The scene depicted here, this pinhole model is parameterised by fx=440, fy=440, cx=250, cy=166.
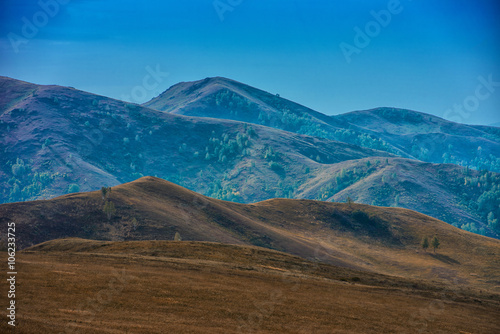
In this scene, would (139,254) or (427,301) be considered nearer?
(427,301)

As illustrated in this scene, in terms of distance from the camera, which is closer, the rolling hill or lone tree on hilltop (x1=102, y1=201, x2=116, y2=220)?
the rolling hill

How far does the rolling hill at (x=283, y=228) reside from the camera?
303ft

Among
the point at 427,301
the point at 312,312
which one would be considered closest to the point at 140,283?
the point at 312,312

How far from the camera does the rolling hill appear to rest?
9238 centimetres

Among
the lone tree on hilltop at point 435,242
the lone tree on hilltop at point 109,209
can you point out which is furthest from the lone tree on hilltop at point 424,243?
the lone tree on hilltop at point 109,209

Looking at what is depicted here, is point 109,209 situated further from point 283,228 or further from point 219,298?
point 219,298

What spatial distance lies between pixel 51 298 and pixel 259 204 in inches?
4396

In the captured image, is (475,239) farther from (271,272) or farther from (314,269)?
(271,272)

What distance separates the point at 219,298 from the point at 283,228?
91280 mm

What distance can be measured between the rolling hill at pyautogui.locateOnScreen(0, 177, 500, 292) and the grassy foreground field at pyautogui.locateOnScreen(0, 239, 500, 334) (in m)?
34.5

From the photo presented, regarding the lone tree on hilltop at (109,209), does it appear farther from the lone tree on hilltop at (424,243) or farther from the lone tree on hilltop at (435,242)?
the lone tree on hilltop at (435,242)

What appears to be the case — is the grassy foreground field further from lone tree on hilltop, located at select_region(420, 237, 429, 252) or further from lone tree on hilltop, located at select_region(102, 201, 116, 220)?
lone tree on hilltop, located at select_region(420, 237, 429, 252)

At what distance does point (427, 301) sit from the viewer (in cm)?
4872

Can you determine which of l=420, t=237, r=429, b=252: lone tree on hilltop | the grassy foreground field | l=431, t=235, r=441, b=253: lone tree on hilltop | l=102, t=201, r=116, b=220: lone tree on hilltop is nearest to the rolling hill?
l=102, t=201, r=116, b=220: lone tree on hilltop
